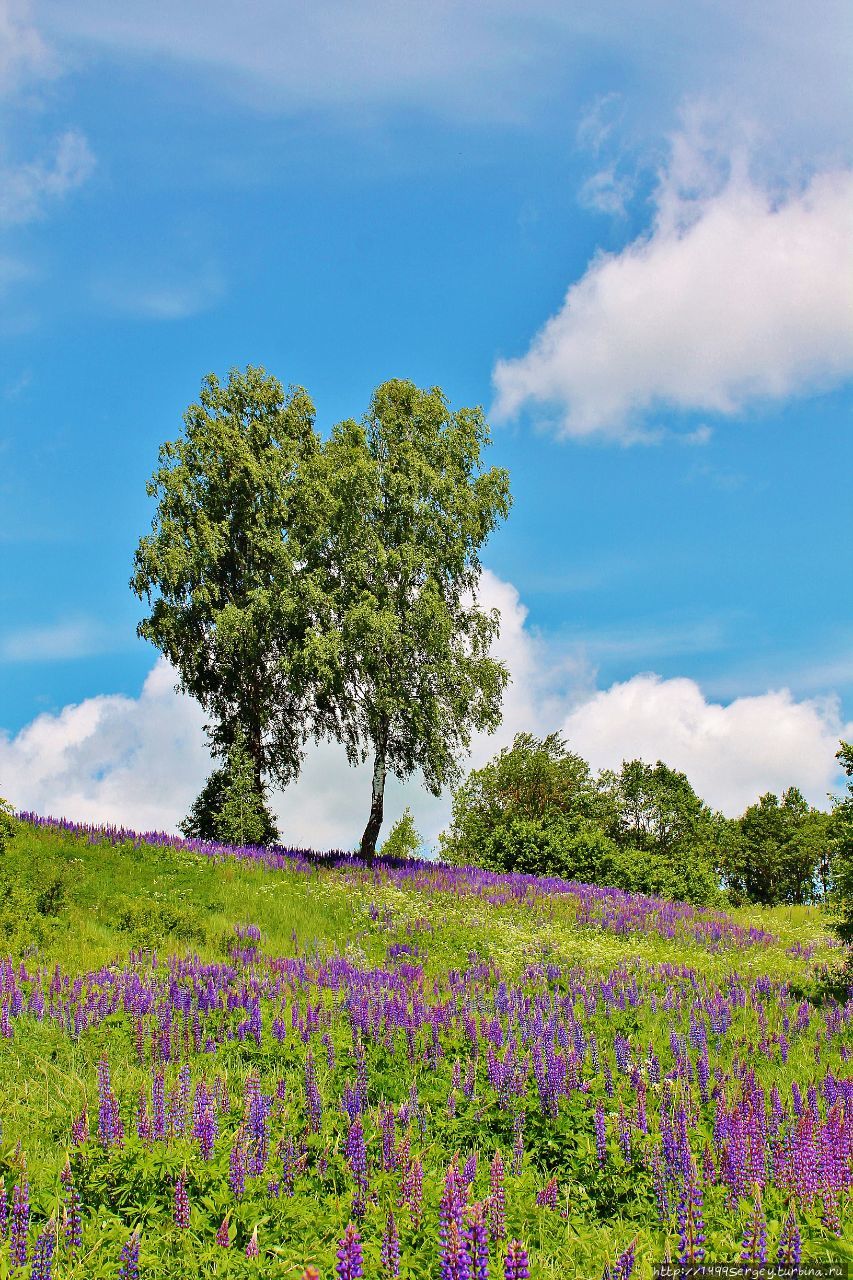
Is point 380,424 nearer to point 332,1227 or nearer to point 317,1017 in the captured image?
point 317,1017

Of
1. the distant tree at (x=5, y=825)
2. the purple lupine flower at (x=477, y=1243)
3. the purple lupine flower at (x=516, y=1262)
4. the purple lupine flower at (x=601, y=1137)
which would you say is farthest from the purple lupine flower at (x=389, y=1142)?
the distant tree at (x=5, y=825)

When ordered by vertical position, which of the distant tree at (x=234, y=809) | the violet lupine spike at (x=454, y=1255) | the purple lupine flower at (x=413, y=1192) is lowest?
the purple lupine flower at (x=413, y=1192)

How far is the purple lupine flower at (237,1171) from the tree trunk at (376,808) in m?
22.9

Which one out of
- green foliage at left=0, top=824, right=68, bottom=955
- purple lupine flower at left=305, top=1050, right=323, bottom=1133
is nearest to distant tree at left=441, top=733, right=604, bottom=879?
green foliage at left=0, top=824, right=68, bottom=955

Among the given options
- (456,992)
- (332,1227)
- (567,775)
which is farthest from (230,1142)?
(567,775)

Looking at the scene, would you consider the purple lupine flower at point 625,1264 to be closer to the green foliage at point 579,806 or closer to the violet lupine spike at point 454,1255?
the violet lupine spike at point 454,1255

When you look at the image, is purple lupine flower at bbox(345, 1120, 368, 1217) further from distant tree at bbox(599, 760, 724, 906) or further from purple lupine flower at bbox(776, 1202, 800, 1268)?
distant tree at bbox(599, 760, 724, 906)

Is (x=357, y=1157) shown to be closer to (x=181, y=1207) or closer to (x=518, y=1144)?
(x=181, y=1207)

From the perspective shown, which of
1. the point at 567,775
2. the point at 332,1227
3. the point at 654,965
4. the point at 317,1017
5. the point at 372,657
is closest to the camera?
the point at 332,1227

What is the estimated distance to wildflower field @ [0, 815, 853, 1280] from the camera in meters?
4.20

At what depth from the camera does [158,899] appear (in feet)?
61.5

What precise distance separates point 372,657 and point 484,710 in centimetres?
465

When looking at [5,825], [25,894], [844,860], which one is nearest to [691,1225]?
[844,860]

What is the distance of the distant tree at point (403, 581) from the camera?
88.0 ft
